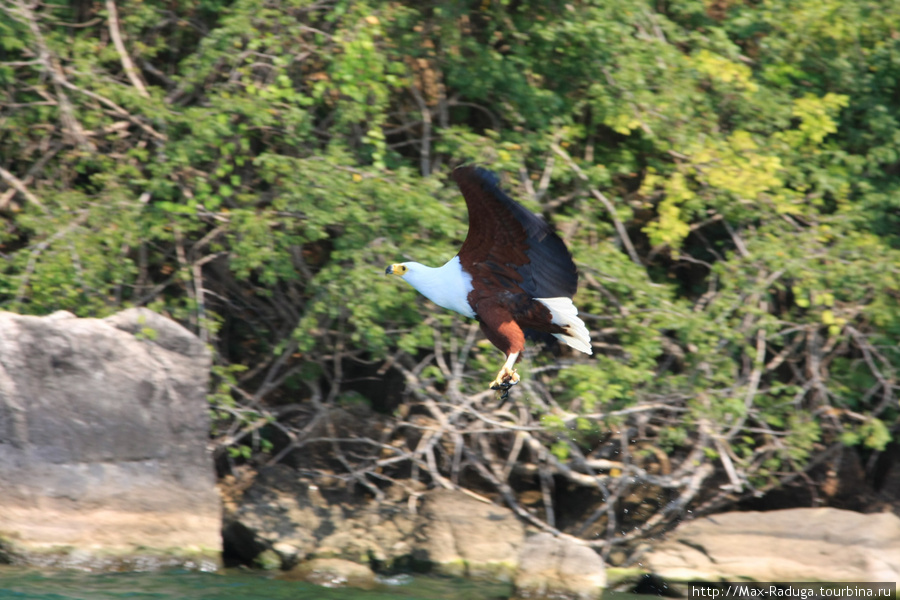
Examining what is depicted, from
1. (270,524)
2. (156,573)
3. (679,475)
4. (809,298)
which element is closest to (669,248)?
(809,298)

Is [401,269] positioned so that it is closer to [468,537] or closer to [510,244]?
[510,244]

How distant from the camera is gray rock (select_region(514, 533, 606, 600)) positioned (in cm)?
575

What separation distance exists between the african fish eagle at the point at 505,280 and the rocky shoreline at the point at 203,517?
214 cm

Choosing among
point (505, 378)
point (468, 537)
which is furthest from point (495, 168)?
point (468, 537)

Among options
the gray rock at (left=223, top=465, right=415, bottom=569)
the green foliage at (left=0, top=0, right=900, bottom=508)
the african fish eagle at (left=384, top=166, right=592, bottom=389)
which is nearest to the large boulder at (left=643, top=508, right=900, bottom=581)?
the green foliage at (left=0, top=0, right=900, bottom=508)

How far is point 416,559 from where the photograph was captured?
6.20 metres

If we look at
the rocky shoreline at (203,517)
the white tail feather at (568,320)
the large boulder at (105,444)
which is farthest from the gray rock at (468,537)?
the white tail feather at (568,320)

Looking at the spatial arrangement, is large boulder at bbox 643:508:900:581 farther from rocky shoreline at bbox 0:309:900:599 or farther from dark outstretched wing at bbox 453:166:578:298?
dark outstretched wing at bbox 453:166:578:298

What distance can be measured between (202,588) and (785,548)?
11.4ft

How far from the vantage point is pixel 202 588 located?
221 inches

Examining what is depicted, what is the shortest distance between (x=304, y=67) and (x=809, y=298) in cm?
354

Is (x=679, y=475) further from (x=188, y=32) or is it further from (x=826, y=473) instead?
(x=188, y=32)

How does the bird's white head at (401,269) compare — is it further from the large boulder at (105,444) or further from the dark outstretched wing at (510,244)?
the large boulder at (105,444)

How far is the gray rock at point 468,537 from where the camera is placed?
614 cm
